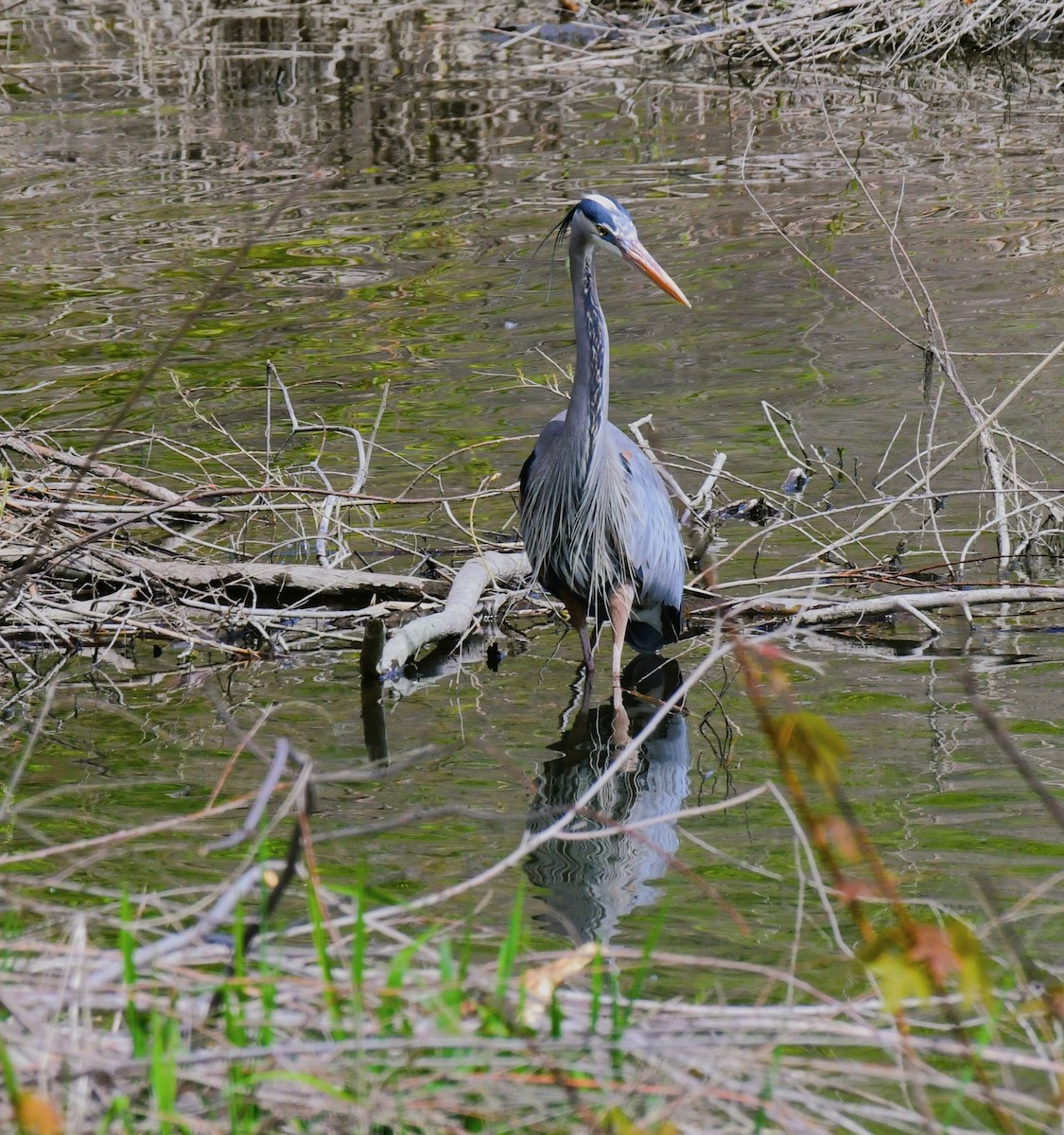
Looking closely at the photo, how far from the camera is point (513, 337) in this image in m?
10.2

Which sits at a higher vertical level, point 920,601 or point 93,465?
point 93,465

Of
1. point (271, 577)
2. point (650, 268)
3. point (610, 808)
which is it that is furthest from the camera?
point (271, 577)

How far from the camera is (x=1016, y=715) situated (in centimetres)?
531

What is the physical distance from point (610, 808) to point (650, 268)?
1757 mm

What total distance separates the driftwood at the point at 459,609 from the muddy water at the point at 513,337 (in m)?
0.23

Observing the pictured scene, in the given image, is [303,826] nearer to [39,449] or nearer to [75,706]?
[75,706]

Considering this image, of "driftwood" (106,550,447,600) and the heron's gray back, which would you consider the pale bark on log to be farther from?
"driftwood" (106,550,447,600)

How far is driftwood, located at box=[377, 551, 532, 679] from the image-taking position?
565cm

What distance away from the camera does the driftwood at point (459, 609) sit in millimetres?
5648

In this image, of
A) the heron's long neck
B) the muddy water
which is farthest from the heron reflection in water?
the heron's long neck

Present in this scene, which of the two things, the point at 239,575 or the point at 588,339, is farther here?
the point at 239,575

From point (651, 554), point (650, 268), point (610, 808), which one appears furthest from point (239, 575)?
point (650, 268)

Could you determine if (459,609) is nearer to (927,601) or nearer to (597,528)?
(597,528)

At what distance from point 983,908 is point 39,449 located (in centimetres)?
420
